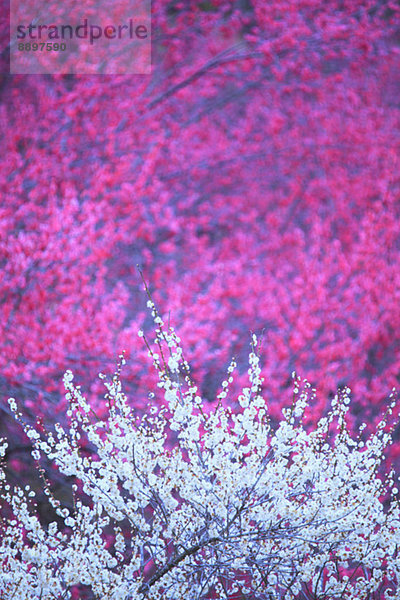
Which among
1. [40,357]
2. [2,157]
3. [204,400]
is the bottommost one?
[204,400]

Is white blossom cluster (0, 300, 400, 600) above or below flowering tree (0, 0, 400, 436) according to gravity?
below

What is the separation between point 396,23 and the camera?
106 inches

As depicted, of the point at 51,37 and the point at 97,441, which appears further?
the point at 51,37

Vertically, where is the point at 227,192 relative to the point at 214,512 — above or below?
above

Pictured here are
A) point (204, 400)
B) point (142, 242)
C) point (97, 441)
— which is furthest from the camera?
point (142, 242)

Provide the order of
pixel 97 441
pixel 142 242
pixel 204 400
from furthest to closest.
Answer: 1. pixel 142 242
2. pixel 204 400
3. pixel 97 441

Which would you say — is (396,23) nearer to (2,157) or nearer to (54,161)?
(54,161)

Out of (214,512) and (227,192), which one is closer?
(214,512)

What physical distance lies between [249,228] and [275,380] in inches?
25.9

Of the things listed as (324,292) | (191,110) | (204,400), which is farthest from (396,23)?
(204,400)

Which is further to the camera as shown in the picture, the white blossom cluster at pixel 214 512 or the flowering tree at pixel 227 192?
the flowering tree at pixel 227 192

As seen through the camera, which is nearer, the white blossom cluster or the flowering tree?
the white blossom cluster

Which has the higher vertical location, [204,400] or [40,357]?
[40,357]

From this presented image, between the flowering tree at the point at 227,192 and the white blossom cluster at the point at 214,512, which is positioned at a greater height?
the flowering tree at the point at 227,192
